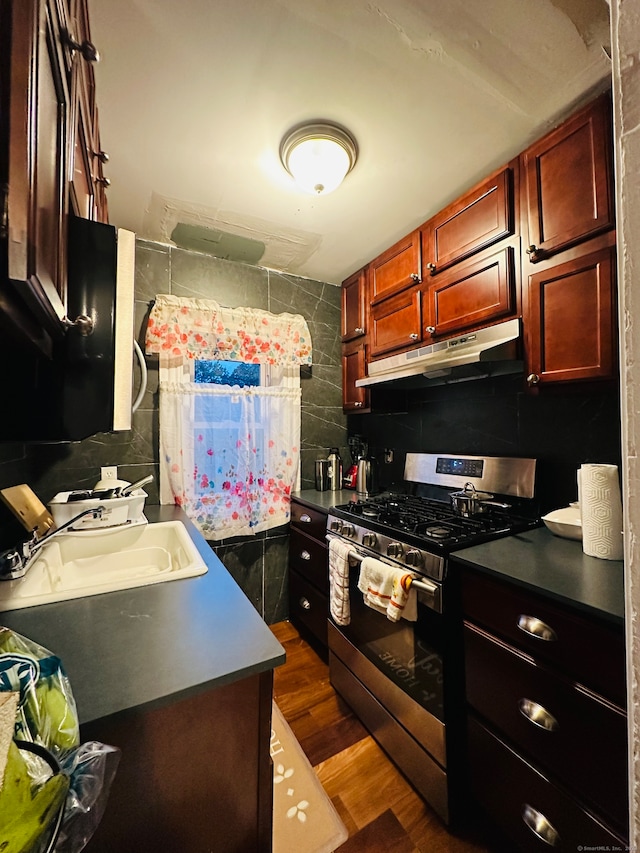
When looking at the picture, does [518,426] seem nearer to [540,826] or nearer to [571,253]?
[571,253]

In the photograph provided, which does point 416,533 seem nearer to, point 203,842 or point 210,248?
point 203,842

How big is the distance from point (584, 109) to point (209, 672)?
197cm

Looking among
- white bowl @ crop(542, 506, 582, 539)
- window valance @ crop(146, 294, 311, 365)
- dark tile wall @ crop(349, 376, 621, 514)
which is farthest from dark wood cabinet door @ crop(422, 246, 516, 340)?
window valance @ crop(146, 294, 311, 365)

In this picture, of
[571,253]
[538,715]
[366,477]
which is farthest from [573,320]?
[366,477]

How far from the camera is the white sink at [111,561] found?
3.20ft

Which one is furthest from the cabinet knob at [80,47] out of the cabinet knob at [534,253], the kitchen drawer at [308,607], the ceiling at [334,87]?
the kitchen drawer at [308,607]

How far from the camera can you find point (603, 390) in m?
1.30

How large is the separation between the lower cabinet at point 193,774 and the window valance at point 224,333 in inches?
71.0

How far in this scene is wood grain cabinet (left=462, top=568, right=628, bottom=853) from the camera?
2.71ft

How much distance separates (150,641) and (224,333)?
5.98 feet

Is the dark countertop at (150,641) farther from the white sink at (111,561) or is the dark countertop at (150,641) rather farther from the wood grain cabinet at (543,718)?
the wood grain cabinet at (543,718)

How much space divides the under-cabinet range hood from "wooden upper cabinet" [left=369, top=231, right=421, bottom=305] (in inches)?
17.6

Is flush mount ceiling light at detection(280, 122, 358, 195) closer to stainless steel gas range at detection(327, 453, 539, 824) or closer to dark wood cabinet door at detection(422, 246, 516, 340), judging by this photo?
dark wood cabinet door at detection(422, 246, 516, 340)

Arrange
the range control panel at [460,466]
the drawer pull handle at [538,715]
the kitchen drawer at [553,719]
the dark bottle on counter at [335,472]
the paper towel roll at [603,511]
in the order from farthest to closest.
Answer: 1. the dark bottle on counter at [335,472]
2. the range control panel at [460,466]
3. the paper towel roll at [603,511]
4. the drawer pull handle at [538,715]
5. the kitchen drawer at [553,719]
